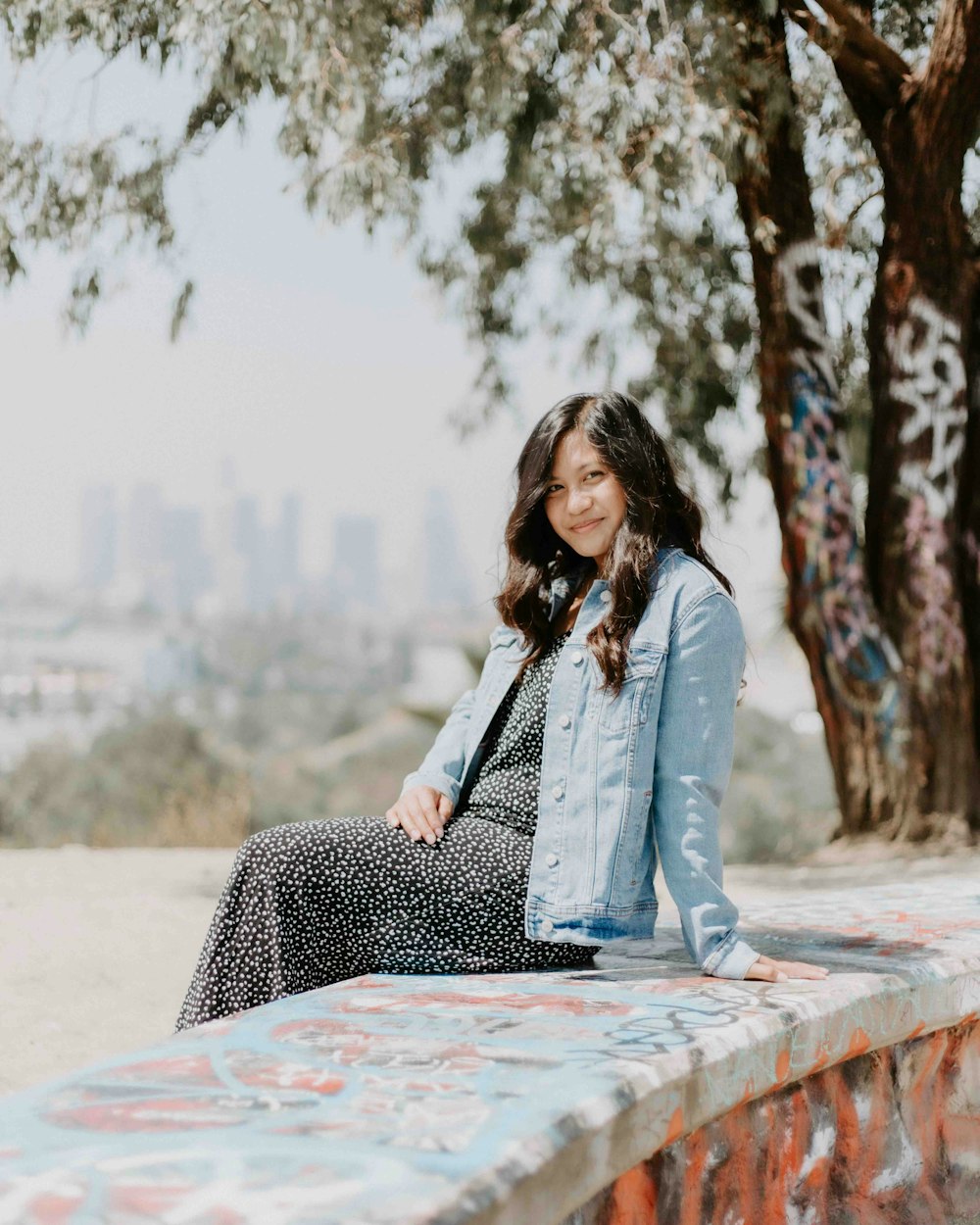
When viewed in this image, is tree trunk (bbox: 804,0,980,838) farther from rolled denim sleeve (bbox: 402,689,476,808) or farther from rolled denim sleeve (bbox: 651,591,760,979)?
rolled denim sleeve (bbox: 651,591,760,979)

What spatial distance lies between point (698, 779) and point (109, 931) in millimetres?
3475

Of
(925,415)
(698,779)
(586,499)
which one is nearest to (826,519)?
(925,415)

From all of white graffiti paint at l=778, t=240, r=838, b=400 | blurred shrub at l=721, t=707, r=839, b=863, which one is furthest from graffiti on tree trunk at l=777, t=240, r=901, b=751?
blurred shrub at l=721, t=707, r=839, b=863

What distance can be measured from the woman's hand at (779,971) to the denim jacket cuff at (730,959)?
0.04 feet

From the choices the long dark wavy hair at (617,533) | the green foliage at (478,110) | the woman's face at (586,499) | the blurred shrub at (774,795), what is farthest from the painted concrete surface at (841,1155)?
the blurred shrub at (774,795)

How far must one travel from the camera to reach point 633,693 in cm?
253

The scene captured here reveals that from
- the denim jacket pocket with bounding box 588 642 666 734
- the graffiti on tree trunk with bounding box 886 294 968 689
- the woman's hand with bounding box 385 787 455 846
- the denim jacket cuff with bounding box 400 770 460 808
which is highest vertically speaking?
the graffiti on tree trunk with bounding box 886 294 968 689

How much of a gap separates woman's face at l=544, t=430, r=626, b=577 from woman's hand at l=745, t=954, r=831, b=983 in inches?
30.7

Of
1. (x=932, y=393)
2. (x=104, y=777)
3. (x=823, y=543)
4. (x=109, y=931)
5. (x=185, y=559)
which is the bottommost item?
(x=104, y=777)

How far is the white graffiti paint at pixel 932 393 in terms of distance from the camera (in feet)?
22.6

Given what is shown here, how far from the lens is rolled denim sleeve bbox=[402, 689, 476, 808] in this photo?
2799 millimetres

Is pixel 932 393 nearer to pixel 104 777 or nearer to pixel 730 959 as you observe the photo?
pixel 730 959

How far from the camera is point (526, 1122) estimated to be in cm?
162

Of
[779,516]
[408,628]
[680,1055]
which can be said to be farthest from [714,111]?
[408,628]
